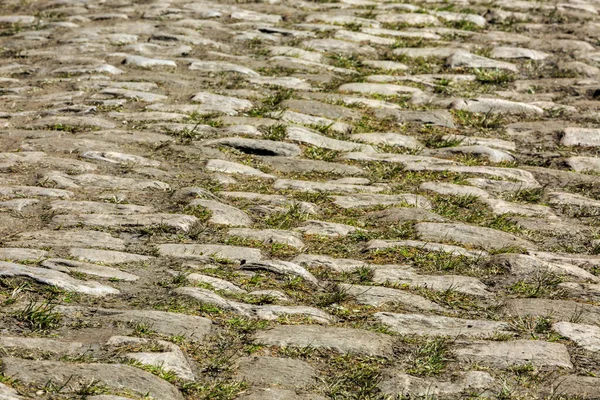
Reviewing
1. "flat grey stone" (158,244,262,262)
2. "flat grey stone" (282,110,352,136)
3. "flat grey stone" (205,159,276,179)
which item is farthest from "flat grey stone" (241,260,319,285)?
"flat grey stone" (282,110,352,136)

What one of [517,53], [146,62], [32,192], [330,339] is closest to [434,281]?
[330,339]

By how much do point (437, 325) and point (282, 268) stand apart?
648mm

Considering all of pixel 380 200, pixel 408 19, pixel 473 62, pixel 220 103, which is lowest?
pixel 380 200

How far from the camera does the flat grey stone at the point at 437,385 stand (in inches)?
108

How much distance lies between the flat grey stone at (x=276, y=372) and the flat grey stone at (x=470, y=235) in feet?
4.22

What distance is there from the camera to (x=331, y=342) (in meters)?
3.01

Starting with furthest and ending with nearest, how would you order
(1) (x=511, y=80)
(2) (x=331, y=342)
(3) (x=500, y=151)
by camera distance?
1. (1) (x=511, y=80)
2. (3) (x=500, y=151)
3. (2) (x=331, y=342)

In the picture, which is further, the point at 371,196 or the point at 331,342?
the point at 371,196

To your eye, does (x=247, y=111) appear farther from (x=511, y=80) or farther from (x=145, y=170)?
(x=511, y=80)

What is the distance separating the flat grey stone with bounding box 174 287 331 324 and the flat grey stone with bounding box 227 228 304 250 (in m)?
0.60

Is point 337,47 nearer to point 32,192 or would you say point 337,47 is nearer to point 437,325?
point 32,192

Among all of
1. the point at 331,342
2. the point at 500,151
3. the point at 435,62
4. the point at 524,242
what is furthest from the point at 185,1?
the point at 331,342

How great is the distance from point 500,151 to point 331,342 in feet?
8.23

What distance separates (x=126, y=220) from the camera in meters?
3.88
